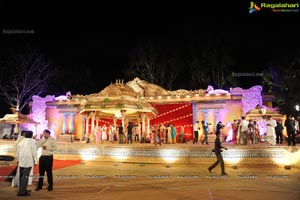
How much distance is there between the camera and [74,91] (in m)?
32.5

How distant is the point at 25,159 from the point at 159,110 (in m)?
16.8

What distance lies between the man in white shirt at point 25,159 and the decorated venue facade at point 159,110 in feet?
34.8

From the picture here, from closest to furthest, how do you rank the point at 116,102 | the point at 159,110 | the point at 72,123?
1. the point at 116,102
2. the point at 159,110
3. the point at 72,123

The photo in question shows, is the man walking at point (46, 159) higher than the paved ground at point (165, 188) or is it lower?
higher

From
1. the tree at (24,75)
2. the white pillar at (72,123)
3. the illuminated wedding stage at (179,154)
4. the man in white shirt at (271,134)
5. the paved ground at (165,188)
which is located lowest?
the paved ground at (165,188)

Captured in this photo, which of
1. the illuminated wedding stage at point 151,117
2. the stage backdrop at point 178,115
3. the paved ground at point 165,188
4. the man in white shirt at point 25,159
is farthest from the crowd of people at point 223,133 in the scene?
the man in white shirt at point 25,159

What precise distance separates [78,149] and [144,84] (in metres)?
10.9

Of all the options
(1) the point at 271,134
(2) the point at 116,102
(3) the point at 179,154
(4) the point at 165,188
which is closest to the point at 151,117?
(2) the point at 116,102

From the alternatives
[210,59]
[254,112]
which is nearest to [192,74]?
[210,59]

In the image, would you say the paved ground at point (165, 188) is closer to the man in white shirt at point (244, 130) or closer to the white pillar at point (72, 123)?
the man in white shirt at point (244, 130)

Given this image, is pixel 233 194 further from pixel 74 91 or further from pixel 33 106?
pixel 74 91

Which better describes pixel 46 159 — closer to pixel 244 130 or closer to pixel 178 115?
pixel 244 130

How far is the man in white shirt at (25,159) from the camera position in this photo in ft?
19.3

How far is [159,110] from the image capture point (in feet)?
73.4
